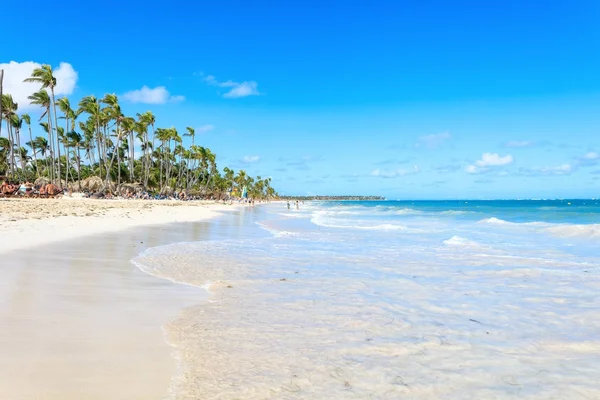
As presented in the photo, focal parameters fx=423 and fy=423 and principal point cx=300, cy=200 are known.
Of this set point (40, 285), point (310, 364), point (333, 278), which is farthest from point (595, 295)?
point (40, 285)

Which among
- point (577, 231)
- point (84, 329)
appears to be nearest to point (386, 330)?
point (84, 329)

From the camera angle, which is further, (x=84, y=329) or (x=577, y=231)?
(x=577, y=231)

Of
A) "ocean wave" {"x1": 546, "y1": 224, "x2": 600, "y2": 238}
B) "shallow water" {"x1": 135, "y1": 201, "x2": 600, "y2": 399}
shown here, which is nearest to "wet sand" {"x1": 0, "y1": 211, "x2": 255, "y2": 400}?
"shallow water" {"x1": 135, "y1": 201, "x2": 600, "y2": 399}

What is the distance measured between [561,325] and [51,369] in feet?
19.0

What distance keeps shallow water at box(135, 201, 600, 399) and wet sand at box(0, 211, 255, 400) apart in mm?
333

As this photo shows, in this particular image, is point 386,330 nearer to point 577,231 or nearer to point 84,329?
point 84,329

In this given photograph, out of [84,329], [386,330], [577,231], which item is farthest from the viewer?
[577,231]

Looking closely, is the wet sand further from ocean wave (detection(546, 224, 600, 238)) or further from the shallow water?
ocean wave (detection(546, 224, 600, 238))

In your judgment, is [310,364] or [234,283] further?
[234,283]

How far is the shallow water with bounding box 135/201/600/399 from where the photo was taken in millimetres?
3605

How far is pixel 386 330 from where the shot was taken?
5.12 meters

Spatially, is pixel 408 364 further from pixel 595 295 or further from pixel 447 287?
pixel 595 295

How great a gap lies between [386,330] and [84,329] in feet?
11.3

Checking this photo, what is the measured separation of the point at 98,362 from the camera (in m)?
3.78
